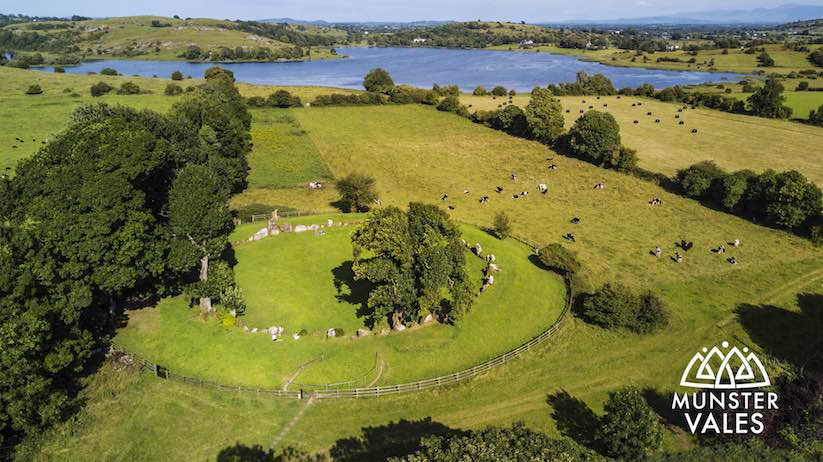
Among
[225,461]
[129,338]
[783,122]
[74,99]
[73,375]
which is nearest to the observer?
[225,461]

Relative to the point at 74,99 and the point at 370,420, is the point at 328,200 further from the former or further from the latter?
the point at 74,99

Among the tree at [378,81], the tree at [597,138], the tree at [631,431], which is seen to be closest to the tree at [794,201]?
the tree at [597,138]

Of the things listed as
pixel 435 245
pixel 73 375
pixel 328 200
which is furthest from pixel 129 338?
pixel 328 200

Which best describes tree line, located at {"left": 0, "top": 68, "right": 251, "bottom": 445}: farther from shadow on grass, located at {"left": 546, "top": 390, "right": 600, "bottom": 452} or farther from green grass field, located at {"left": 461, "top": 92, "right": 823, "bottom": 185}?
green grass field, located at {"left": 461, "top": 92, "right": 823, "bottom": 185}

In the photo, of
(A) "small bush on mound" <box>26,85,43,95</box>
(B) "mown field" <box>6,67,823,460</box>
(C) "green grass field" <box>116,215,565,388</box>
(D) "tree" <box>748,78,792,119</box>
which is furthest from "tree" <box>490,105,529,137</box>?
(A) "small bush on mound" <box>26,85,43,95</box>

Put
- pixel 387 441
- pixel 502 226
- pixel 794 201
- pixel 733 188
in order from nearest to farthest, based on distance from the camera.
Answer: pixel 387 441
pixel 502 226
pixel 794 201
pixel 733 188

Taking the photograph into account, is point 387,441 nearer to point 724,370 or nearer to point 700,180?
point 724,370

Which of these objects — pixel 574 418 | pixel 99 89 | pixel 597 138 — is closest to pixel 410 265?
pixel 574 418
